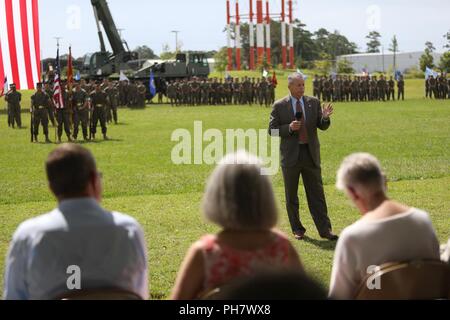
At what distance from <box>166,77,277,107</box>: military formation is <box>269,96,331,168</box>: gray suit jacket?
36233 mm

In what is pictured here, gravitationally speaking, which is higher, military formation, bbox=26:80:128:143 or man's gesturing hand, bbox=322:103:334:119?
man's gesturing hand, bbox=322:103:334:119

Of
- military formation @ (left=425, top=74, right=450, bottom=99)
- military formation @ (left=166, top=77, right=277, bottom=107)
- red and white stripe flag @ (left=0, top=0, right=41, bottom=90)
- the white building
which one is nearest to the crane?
military formation @ (left=166, top=77, right=277, bottom=107)

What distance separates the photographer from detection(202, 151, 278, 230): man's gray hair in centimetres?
322

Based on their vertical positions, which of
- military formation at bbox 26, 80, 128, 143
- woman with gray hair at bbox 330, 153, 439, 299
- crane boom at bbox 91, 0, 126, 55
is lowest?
military formation at bbox 26, 80, 128, 143

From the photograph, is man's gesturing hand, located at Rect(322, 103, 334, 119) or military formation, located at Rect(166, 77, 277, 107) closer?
man's gesturing hand, located at Rect(322, 103, 334, 119)

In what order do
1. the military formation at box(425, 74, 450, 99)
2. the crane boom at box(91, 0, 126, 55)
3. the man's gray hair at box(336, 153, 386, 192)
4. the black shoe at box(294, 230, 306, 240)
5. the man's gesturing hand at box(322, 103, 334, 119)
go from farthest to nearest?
1. the military formation at box(425, 74, 450, 99)
2. the crane boom at box(91, 0, 126, 55)
3. the black shoe at box(294, 230, 306, 240)
4. the man's gesturing hand at box(322, 103, 334, 119)
5. the man's gray hair at box(336, 153, 386, 192)

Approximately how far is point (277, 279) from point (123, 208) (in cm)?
871

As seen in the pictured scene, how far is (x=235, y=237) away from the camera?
3.24 meters

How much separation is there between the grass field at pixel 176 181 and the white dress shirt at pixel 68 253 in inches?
100

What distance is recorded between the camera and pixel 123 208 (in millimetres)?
10852

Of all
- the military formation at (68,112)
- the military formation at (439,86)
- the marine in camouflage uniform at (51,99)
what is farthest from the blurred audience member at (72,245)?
the military formation at (439,86)

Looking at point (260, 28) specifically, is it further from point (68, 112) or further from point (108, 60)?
point (68, 112)

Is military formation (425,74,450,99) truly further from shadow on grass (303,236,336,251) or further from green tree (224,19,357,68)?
green tree (224,19,357,68)
